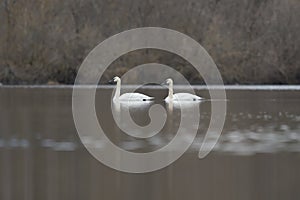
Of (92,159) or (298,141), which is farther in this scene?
(298,141)

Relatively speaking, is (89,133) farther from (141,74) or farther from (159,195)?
(141,74)

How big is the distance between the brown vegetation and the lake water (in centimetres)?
2787

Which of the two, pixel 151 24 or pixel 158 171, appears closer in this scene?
pixel 158 171

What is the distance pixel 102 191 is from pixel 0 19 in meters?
39.0

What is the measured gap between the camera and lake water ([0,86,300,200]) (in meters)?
7.80

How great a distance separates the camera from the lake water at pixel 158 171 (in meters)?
7.80

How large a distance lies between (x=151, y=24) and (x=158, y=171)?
38.4 m

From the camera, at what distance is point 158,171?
364 inches

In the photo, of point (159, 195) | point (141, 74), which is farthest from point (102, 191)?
point (141, 74)

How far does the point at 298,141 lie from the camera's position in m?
12.3

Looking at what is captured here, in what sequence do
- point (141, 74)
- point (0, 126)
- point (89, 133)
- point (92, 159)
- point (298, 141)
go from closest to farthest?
point (92, 159) → point (298, 141) → point (89, 133) → point (0, 126) → point (141, 74)

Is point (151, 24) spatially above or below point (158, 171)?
above

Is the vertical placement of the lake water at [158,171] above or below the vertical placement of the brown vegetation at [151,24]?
below

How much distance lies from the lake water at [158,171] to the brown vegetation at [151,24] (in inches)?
1097
